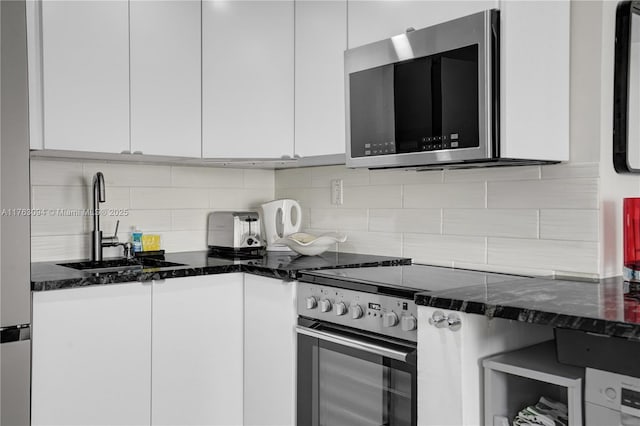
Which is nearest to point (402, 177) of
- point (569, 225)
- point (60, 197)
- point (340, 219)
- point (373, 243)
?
point (373, 243)

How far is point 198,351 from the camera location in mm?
2486

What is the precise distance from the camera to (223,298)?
2539 mm

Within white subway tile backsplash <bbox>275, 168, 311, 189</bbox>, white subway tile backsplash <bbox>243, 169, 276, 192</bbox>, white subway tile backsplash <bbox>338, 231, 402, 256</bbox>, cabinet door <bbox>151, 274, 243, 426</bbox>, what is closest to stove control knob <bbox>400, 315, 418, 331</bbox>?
white subway tile backsplash <bbox>338, 231, 402, 256</bbox>

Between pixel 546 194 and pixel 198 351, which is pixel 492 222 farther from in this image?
pixel 198 351

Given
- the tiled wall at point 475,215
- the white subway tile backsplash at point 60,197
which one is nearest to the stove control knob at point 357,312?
the tiled wall at point 475,215

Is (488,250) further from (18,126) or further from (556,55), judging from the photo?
(18,126)

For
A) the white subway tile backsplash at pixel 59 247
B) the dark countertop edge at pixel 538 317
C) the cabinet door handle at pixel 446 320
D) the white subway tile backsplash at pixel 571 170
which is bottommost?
the cabinet door handle at pixel 446 320

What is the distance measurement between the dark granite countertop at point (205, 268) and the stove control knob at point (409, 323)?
58cm

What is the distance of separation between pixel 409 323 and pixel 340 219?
46.9 inches

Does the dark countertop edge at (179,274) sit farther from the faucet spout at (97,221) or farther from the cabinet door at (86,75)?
the cabinet door at (86,75)

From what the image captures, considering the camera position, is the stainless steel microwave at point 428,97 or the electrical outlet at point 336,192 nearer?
the stainless steel microwave at point 428,97

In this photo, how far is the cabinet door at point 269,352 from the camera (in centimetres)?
234

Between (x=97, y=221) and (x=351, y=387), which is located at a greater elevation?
(x=97, y=221)

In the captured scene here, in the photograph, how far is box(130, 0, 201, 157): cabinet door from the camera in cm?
254
